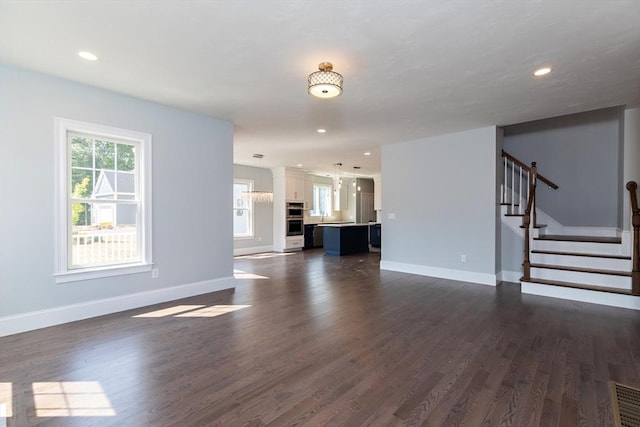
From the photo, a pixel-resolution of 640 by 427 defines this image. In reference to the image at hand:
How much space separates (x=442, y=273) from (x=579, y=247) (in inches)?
82.2

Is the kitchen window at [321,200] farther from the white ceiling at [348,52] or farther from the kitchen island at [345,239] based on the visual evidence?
the white ceiling at [348,52]

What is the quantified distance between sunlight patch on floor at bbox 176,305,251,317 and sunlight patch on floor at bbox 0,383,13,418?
5.30ft

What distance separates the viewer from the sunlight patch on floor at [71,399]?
1.94 metres

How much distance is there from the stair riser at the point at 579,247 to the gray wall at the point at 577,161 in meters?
1.13

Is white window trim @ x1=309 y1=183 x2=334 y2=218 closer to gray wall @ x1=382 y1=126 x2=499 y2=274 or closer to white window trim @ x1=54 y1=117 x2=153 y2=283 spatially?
gray wall @ x1=382 y1=126 x2=499 y2=274

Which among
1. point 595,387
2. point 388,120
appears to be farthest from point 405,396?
point 388,120

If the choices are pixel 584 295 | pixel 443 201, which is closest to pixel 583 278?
pixel 584 295

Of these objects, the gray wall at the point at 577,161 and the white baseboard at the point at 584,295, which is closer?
the white baseboard at the point at 584,295

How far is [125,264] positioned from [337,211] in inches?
347

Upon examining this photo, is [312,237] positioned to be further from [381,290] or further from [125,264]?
[125,264]

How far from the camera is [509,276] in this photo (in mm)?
5508

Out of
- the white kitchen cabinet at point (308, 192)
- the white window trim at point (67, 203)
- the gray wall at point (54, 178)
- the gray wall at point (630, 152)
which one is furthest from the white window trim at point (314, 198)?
the gray wall at point (630, 152)

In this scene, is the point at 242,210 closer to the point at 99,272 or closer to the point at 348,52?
the point at 99,272

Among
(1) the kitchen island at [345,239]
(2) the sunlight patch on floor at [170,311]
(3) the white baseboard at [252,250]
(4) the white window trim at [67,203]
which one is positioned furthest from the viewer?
(3) the white baseboard at [252,250]
